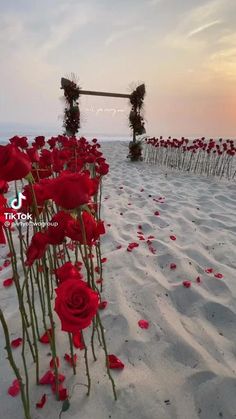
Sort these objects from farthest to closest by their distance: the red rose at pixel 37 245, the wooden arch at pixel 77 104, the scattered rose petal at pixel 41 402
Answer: the wooden arch at pixel 77 104, the scattered rose petal at pixel 41 402, the red rose at pixel 37 245

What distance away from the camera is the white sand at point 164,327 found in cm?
142

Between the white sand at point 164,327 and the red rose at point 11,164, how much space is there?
1.08 m

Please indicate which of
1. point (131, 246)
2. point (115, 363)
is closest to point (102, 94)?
point (131, 246)

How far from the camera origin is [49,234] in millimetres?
1087

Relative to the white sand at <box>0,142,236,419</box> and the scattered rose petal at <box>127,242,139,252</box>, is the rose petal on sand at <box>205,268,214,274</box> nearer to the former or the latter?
the white sand at <box>0,142,236,419</box>

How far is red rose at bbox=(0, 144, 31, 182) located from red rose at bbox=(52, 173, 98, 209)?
110 mm

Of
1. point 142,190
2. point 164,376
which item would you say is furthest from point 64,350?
point 142,190

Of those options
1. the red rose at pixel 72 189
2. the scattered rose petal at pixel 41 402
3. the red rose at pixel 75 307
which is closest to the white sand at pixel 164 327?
the scattered rose petal at pixel 41 402

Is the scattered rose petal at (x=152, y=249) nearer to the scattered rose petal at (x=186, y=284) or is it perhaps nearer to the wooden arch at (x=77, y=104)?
the scattered rose petal at (x=186, y=284)

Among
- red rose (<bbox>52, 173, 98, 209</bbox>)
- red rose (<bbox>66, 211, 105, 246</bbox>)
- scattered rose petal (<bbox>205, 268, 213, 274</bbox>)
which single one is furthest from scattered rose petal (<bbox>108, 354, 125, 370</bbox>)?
scattered rose petal (<bbox>205, 268, 213, 274</bbox>)

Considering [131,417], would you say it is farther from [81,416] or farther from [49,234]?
[49,234]

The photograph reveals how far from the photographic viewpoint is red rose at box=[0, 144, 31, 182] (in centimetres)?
86

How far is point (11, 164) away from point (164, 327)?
149cm

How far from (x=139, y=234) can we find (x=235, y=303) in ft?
4.72
